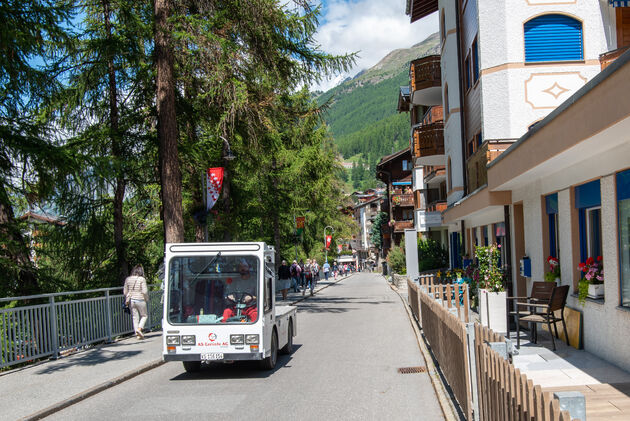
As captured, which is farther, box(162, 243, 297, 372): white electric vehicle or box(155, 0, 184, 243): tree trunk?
box(155, 0, 184, 243): tree trunk

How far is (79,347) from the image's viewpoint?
45.3 feet

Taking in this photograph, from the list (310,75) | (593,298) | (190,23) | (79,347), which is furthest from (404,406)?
(310,75)

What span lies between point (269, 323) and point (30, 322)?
15.6 feet

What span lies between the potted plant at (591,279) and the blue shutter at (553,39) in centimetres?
923

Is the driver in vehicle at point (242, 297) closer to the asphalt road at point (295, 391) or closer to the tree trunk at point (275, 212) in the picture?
the asphalt road at point (295, 391)

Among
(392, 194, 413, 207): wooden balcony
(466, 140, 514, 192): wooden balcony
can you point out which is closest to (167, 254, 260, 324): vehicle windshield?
(466, 140, 514, 192): wooden balcony

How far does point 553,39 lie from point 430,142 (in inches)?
515

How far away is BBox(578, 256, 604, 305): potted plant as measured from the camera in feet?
34.6

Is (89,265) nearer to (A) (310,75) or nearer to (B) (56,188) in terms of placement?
(B) (56,188)

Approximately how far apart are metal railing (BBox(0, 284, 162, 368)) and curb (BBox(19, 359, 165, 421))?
2126 mm

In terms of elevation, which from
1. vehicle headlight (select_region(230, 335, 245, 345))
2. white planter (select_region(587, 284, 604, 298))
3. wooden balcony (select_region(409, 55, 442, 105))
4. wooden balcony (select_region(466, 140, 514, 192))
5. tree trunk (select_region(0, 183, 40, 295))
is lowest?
vehicle headlight (select_region(230, 335, 245, 345))

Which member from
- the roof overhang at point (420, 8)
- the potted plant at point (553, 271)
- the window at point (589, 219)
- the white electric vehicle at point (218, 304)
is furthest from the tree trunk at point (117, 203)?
the roof overhang at point (420, 8)

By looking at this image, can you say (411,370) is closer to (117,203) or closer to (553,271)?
(553,271)

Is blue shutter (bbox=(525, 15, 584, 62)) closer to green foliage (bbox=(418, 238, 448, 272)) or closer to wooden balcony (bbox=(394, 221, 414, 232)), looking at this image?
green foliage (bbox=(418, 238, 448, 272))
